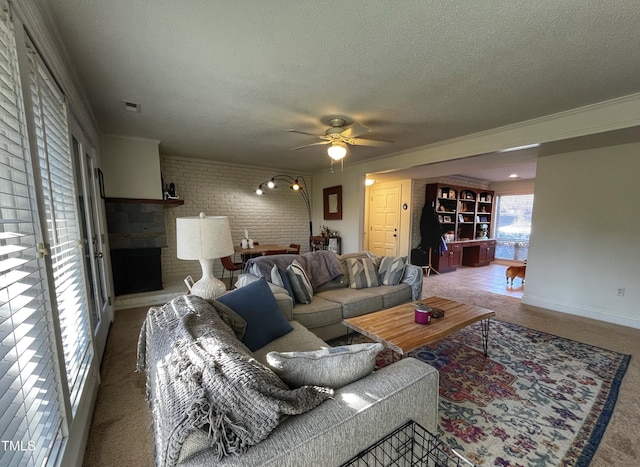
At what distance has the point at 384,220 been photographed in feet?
20.7

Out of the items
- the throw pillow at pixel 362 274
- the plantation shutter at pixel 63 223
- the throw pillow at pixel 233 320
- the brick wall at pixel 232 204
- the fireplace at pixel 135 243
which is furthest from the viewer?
the brick wall at pixel 232 204

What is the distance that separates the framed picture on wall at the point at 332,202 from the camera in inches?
220

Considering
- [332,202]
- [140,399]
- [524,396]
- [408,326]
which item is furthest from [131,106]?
[524,396]

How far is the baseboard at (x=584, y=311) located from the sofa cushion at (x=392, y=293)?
2222 mm

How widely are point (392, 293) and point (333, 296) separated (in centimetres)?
72

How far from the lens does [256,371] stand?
2.91 ft

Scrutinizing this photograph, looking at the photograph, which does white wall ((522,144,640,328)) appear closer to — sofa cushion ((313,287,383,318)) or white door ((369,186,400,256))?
white door ((369,186,400,256))

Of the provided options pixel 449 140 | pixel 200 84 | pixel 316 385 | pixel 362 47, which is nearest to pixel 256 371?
pixel 316 385

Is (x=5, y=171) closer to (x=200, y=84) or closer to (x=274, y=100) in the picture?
(x=200, y=84)

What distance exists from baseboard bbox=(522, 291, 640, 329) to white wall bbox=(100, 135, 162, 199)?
19.2ft

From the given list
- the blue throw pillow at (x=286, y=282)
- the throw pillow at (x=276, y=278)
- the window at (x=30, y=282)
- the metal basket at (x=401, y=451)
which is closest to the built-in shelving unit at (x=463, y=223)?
the blue throw pillow at (x=286, y=282)

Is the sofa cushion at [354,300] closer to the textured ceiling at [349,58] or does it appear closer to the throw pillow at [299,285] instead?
the throw pillow at [299,285]

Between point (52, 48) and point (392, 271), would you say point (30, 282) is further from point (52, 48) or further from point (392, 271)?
point (392, 271)

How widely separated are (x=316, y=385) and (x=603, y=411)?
2.16 metres
